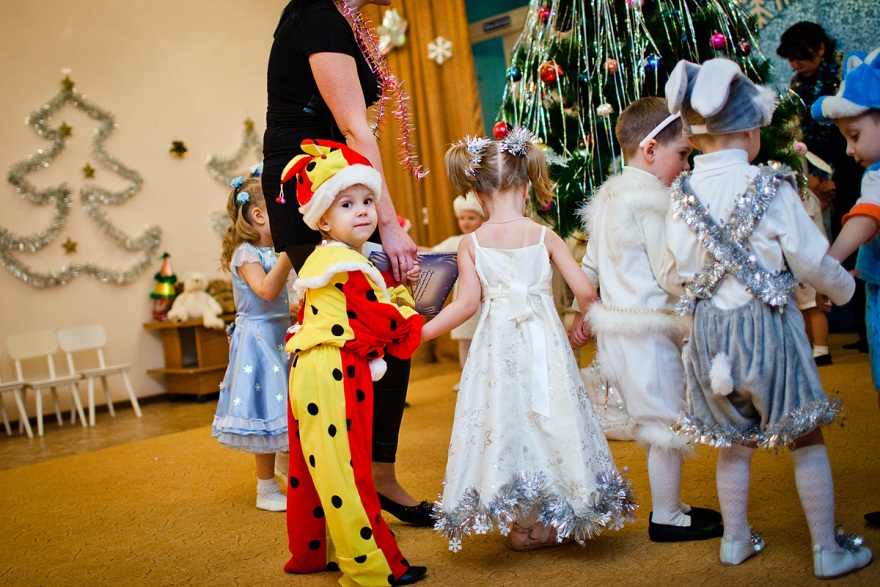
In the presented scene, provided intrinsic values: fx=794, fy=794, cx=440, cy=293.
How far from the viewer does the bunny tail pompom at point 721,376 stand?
1.73m

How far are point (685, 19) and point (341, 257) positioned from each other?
6.24ft

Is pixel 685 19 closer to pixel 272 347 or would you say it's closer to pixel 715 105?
pixel 715 105

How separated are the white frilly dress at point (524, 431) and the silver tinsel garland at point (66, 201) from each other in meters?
4.64

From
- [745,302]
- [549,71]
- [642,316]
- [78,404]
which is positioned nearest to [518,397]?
[642,316]

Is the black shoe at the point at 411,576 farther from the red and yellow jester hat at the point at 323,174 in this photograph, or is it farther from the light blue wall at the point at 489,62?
the light blue wall at the point at 489,62

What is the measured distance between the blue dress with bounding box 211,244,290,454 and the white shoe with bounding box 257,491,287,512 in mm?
166

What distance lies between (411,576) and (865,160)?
1.56 meters

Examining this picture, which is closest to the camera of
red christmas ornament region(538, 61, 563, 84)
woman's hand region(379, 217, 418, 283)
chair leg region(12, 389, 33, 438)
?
woman's hand region(379, 217, 418, 283)

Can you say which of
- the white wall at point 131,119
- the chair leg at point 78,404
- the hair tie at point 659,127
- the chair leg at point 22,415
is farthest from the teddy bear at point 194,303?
the hair tie at point 659,127

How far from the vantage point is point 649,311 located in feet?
6.79

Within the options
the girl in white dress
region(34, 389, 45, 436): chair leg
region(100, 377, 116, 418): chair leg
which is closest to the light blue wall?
region(100, 377, 116, 418): chair leg

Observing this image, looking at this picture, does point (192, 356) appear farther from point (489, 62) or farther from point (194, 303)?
point (489, 62)

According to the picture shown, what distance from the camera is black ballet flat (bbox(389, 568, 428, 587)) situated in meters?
1.88

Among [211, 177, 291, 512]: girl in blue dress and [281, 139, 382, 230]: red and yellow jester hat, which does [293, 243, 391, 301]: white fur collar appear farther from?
[211, 177, 291, 512]: girl in blue dress
